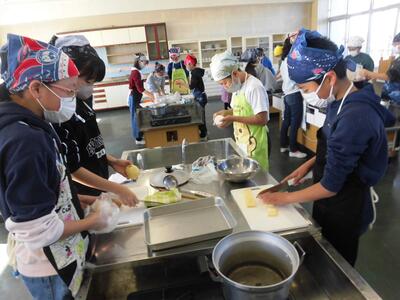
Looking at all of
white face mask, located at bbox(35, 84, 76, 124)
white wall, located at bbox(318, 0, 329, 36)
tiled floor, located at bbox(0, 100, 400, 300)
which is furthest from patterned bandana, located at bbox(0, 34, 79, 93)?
white wall, located at bbox(318, 0, 329, 36)

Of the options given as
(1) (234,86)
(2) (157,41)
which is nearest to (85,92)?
(1) (234,86)

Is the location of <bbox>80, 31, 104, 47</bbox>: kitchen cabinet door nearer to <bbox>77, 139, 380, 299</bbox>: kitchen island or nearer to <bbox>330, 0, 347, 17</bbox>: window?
<bbox>330, 0, 347, 17</bbox>: window

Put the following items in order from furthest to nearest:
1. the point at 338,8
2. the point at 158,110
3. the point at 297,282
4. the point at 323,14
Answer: the point at 323,14
the point at 338,8
the point at 158,110
the point at 297,282

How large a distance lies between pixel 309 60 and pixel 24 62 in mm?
908

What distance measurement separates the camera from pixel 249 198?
4.05 ft

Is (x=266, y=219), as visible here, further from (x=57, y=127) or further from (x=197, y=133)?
(x=197, y=133)

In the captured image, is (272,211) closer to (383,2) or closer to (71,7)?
(383,2)

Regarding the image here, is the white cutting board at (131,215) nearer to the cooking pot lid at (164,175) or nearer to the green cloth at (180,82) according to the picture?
the cooking pot lid at (164,175)

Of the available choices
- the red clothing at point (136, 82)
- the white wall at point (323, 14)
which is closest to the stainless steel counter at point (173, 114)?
the red clothing at point (136, 82)

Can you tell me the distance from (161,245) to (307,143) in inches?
138

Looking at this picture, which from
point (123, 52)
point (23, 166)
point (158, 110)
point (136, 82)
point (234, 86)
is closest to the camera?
point (23, 166)

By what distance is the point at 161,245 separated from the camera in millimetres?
980

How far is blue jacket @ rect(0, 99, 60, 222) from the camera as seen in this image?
679 mm

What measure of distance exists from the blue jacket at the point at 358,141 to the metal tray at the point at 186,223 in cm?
42
